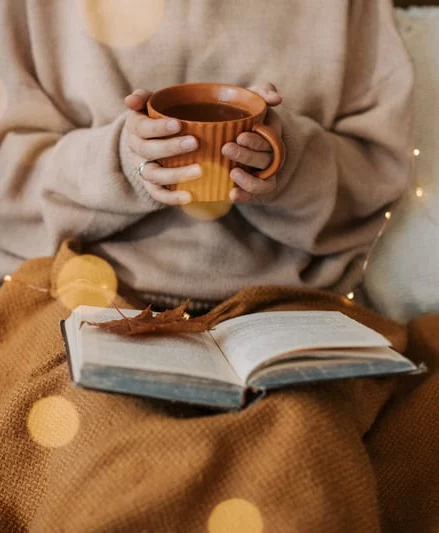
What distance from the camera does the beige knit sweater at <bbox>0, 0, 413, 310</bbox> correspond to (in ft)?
2.95

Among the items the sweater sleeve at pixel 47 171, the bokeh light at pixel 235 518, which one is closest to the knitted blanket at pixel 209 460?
the bokeh light at pixel 235 518

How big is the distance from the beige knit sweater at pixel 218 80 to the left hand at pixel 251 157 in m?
0.09

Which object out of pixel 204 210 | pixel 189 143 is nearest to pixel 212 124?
pixel 189 143

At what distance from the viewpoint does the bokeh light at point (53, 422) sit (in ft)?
2.23

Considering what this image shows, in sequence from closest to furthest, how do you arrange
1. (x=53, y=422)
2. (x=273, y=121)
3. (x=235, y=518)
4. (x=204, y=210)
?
(x=235, y=518) < (x=53, y=422) < (x=273, y=121) < (x=204, y=210)

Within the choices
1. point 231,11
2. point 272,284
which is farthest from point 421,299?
point 231,11

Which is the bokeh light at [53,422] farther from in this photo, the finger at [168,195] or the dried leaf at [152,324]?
the finger at [168,195]

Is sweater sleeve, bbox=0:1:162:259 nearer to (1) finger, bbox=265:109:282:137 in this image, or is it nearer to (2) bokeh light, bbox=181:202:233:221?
(2) bokeh light, bbox=181:202:233:221

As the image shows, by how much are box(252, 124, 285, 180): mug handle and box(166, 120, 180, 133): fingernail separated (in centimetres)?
8

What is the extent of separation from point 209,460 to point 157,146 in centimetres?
32

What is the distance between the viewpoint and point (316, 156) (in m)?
0.88

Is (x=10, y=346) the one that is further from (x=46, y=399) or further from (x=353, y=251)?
(x=353, y=251)

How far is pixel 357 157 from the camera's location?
3.14 feet

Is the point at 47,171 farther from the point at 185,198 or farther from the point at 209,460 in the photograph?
the point at 209,460
